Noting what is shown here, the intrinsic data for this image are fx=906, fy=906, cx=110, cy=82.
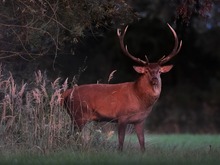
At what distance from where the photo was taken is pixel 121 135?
16.4 meters

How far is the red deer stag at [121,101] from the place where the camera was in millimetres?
16609

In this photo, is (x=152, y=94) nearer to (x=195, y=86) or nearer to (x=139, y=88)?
(x=139, y=88)

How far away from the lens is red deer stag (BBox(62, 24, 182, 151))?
16609 millimetres

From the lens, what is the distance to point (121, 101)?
16766 mm

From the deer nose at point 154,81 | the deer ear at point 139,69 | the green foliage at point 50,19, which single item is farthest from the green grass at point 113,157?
the green foliage at point 50,19

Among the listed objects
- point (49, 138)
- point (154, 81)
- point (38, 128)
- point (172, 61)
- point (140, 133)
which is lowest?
point (172, 61)

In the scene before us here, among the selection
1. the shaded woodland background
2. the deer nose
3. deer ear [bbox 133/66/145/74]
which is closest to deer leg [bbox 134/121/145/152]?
the deer nose

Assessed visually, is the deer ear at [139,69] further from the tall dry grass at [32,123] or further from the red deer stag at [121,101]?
the tall dry grass at [32,123]

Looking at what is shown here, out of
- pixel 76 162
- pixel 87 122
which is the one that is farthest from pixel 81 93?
pixel 76 162

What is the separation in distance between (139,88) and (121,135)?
103cm

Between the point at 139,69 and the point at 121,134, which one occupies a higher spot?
the point at 139,69

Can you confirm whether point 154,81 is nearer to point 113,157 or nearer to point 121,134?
point 121,134

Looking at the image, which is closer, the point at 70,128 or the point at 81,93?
the point at 70,128

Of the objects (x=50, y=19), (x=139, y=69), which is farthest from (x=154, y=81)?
(x=50, y=19)
